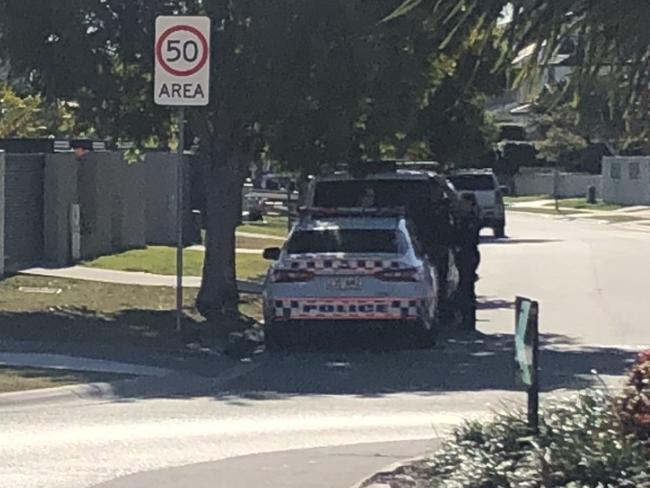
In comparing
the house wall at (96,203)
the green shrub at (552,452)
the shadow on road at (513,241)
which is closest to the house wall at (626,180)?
the shadow on road at (513,241)

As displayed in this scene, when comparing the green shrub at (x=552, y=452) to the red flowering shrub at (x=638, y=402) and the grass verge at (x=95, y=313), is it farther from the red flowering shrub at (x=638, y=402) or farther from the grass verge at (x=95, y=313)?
the grass verge at (x=95, y=313)

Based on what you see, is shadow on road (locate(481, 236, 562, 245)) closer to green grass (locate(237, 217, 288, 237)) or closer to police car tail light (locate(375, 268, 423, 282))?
green grass (locate(237, 217, 288, 237))

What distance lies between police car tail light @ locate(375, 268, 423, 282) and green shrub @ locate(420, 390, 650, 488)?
7183mm

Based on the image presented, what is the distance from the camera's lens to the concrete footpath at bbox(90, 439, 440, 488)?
1007 cm

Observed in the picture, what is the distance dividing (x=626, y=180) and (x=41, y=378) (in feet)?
212

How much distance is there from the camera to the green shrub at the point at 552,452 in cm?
817

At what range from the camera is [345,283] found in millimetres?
17375

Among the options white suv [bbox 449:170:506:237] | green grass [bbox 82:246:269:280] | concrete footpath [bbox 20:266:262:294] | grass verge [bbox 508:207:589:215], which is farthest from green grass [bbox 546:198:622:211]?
concrete footpath [bbox 20:266:262:294]

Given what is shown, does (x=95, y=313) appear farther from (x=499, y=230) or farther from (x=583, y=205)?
(x=583, y=205)

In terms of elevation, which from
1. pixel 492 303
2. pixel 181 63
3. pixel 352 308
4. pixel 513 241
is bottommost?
pixel 513 241

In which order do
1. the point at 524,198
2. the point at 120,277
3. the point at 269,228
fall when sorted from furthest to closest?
the point at 524,198 < the point at 269,228 < the point at 120,277

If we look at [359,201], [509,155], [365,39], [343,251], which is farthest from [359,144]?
[509,155]

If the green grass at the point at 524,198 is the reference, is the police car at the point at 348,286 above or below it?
above

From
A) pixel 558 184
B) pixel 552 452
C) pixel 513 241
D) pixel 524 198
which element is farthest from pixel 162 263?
pixel 524 198
